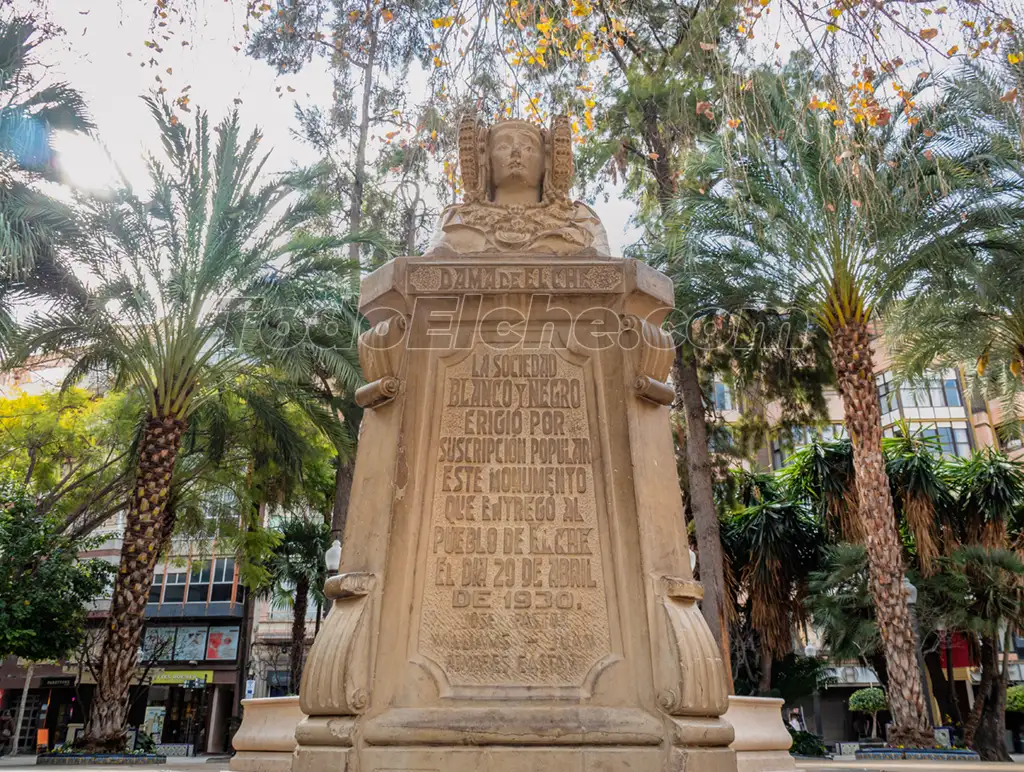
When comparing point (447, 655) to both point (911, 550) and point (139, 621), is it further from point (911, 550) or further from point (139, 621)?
point (911, 550)

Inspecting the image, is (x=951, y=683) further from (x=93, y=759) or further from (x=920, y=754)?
(x=93, y=759)

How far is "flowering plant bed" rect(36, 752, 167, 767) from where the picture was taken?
41.5ft

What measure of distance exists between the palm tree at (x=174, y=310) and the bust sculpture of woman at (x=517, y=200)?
874 cm

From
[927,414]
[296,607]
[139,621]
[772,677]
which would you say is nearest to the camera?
[139,621]

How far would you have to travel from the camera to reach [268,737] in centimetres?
666

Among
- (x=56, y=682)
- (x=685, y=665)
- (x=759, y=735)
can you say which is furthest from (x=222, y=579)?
(x=685, y=665)

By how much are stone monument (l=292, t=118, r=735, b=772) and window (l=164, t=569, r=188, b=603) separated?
114 ft

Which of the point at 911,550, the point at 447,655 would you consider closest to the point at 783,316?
the point at 911,550

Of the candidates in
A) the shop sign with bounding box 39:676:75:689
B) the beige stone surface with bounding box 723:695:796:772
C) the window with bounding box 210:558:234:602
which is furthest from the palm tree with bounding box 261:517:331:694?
the beige stone surface with bounding box 723:695:796:772

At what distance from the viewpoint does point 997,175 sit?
13609 millimetres

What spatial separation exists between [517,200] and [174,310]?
10.4 m

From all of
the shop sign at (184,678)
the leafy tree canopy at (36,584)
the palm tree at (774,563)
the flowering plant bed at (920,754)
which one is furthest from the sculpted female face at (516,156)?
the shop sign at (184,678)

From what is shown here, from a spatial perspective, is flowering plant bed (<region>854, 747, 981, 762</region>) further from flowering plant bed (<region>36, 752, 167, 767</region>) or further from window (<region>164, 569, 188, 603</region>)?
window (<region>164, 569, 188, 603</region>)

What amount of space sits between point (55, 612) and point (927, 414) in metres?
33.8
